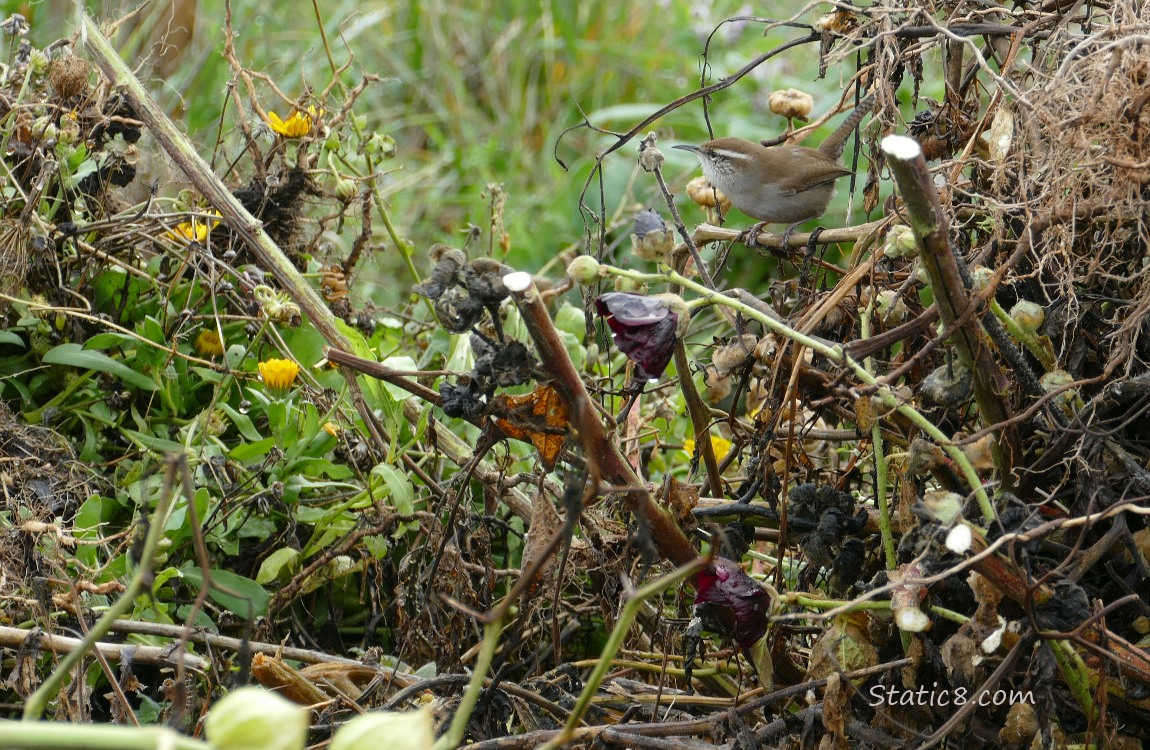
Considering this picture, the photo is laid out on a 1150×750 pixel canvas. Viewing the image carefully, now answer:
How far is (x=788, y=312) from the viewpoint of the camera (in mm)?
1769

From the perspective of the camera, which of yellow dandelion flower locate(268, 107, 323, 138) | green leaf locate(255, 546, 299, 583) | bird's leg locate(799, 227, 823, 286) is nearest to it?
bird's leg locate(799, 227, 823, 286)

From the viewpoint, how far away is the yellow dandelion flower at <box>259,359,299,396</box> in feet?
6.14

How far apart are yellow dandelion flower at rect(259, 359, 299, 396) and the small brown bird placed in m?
1.14

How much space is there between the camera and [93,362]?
1.86 meters

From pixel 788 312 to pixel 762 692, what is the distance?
2.06ft

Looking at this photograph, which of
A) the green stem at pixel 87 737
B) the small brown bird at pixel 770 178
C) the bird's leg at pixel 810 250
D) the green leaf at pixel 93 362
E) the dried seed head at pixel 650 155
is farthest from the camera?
the small brown bird at pixel 770 178

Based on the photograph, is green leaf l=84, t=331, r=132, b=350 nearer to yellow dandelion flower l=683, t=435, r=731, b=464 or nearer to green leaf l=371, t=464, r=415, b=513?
green leaf l=371, t=464, r=415, b=513

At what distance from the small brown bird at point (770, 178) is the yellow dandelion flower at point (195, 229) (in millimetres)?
1129

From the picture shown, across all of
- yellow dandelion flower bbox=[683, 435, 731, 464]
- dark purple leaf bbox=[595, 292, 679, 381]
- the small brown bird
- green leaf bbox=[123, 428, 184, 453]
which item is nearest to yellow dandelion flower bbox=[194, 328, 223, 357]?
green leaf bbox=[123, 428, 184, 453]

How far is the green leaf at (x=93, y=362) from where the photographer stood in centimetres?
186

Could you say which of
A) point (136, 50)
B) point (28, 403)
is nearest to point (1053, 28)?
point (28, 403)

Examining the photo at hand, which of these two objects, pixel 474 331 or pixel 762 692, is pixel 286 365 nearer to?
pixel 474 331

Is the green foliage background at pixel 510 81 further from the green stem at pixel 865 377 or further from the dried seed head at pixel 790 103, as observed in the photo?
the green stem at pixel 865 377

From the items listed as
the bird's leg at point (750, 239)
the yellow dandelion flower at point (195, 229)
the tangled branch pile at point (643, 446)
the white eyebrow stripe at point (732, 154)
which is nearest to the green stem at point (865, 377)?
the tangled branch pile at point (643, 446)
